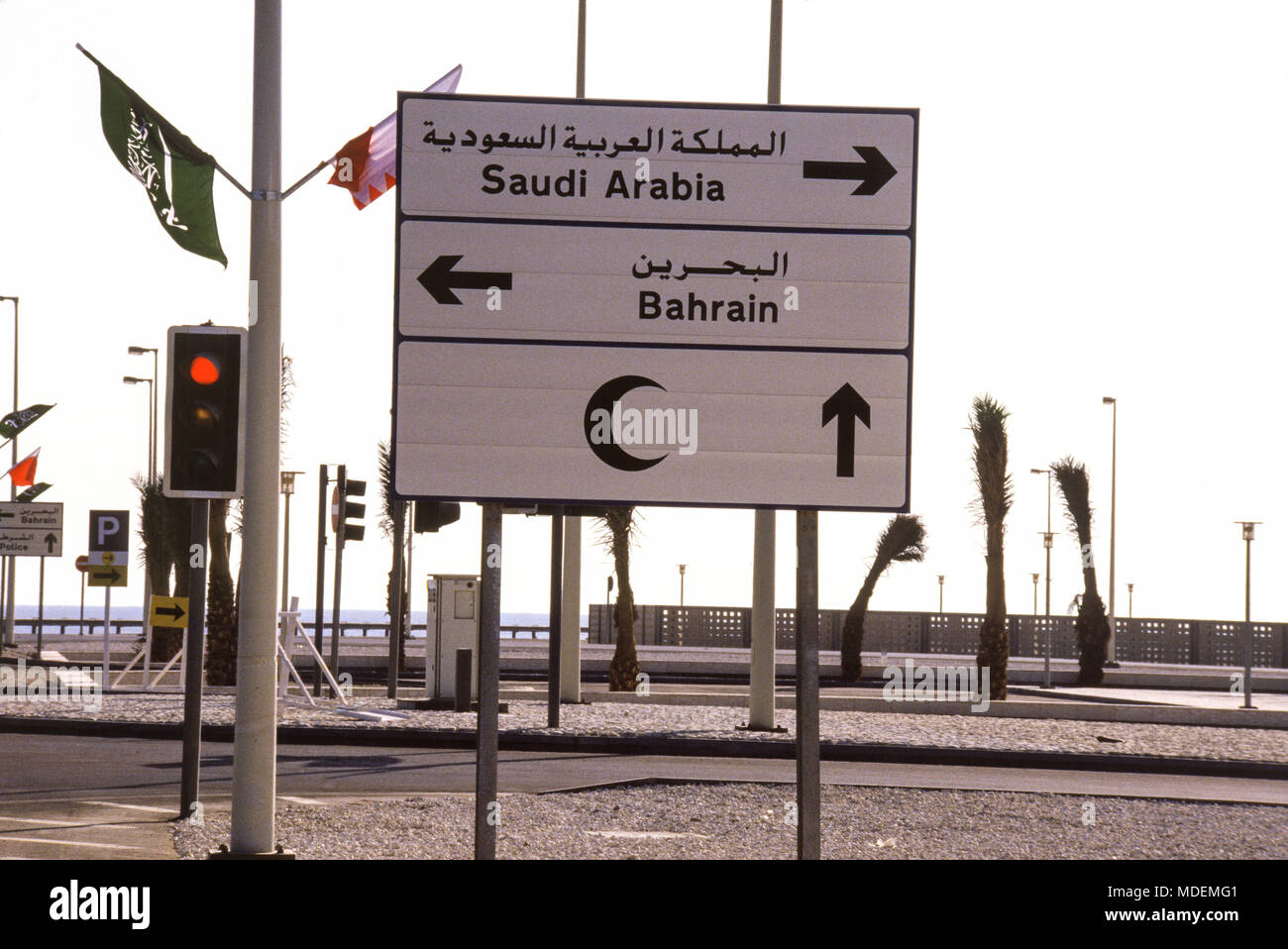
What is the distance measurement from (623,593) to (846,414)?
69.7 feet

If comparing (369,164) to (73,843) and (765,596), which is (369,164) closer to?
(73,843)

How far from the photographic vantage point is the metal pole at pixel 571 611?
22609mm

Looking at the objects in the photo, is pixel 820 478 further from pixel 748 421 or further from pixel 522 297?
pixel 522 297

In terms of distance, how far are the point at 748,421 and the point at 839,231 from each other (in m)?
0.82

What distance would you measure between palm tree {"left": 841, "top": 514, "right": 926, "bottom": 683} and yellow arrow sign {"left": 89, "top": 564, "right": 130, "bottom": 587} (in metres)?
17.2

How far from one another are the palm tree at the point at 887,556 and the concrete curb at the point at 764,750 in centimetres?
1689

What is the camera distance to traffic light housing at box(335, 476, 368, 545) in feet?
77.3

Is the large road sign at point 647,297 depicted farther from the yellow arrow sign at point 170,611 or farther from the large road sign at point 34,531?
the large road sign at point 34,531

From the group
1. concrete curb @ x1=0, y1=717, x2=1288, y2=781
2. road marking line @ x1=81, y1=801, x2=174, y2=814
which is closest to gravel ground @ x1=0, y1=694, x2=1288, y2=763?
concrete curb @ x1=0, y1=717, x2=1288, y2=781

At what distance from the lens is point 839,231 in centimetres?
605

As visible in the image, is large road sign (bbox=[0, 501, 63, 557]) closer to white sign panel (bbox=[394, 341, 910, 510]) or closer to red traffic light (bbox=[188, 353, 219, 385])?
red traffic light (bbox=[188, 353, 219, 385])

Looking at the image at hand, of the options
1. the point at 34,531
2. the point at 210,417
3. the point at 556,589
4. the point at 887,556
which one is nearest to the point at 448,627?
the point at 556,589

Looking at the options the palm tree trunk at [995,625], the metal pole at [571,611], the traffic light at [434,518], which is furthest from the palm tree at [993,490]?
the traffic light at [434,518]
